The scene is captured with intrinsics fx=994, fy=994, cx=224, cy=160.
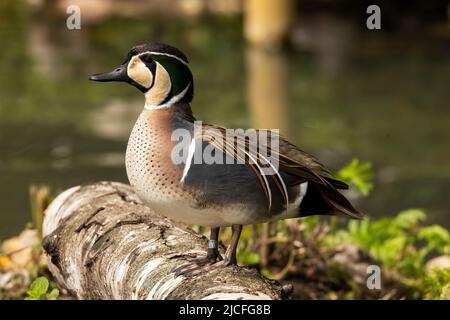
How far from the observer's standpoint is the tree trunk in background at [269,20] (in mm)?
9961

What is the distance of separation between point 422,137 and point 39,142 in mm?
2733

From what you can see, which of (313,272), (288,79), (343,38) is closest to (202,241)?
(313,272)

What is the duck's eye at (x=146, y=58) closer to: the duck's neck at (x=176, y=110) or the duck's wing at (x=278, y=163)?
the duck's neck at (x=176, y=110)

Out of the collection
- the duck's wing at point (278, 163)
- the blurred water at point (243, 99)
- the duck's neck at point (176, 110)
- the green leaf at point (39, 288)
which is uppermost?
the duck's neck at point (176, 110)

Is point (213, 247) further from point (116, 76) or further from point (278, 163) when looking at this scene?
point (116, 76)

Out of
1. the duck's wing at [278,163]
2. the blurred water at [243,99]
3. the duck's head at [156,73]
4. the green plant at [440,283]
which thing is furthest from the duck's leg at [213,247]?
the blurred water at [243,99]

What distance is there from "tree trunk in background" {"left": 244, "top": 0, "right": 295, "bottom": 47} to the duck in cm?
742

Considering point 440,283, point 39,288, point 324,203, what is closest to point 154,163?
point 324,203

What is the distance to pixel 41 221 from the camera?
3986 millimetres

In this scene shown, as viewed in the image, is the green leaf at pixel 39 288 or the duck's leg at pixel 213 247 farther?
the green leaf at pixel 39 288

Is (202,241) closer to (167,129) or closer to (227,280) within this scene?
(227,280)

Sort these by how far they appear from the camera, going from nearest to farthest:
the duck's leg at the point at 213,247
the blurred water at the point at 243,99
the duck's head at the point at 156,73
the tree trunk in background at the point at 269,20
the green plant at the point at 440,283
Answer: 1. the duck's head at the point at 156,73
2. the duck's leg at the point at 213,247
3. the green plant at the point at 440,283
4. the blurred water at the point at 243,99
5. the tree trunk in background at the point at 269,20

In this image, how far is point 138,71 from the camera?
8.45 ft

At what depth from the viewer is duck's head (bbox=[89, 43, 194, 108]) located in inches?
101
